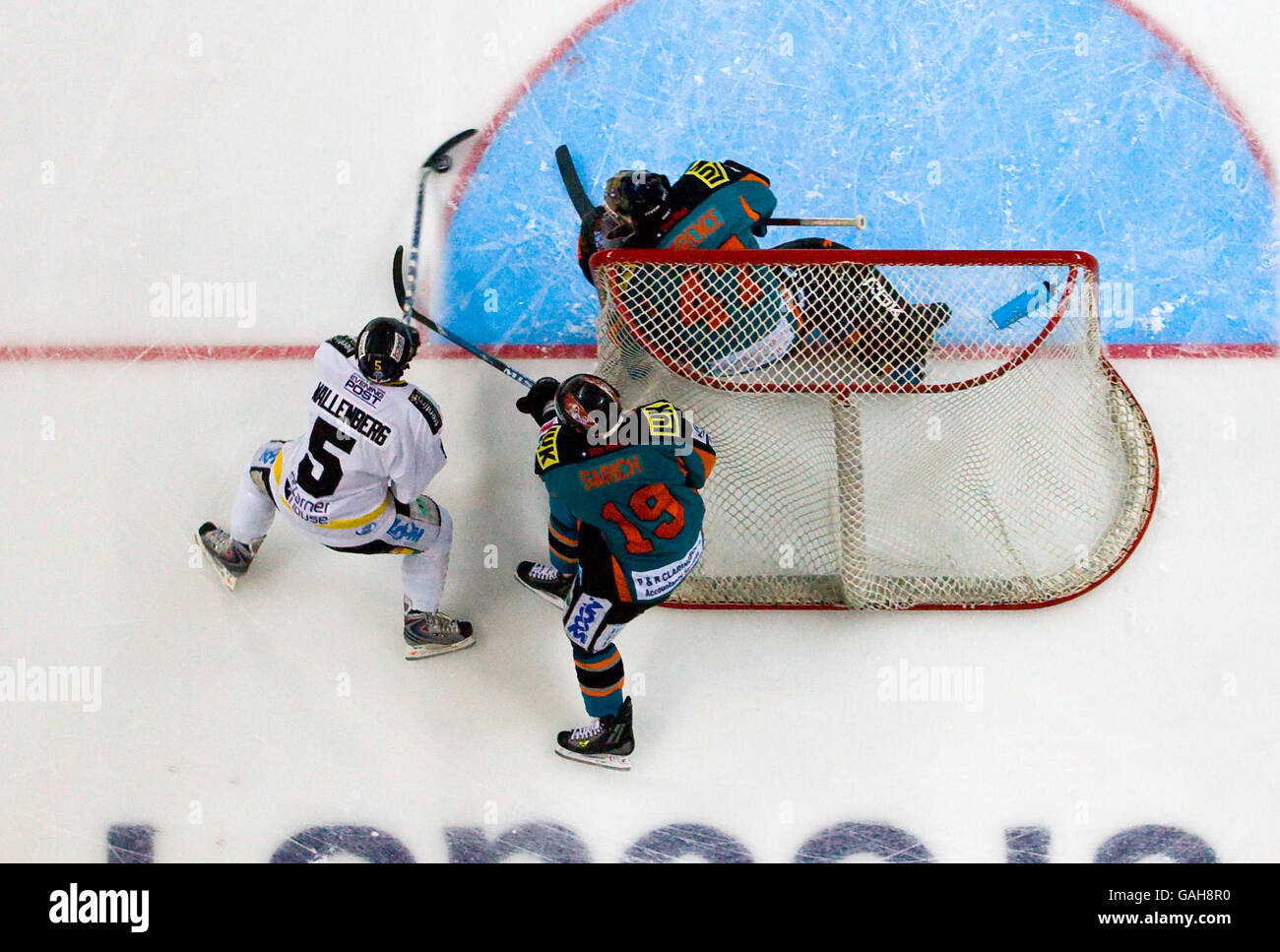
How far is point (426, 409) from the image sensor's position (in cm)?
300

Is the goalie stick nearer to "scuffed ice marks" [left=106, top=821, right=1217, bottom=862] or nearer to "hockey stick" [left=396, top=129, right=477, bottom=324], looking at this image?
"hockey stick" [left=396, top=129, right=477, bottom=324]

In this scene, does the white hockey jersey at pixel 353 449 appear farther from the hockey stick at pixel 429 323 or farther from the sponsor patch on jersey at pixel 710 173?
the sponsor patch on jersey at pixel 710 173

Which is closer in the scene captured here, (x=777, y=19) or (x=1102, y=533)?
(x=1102, y=533)

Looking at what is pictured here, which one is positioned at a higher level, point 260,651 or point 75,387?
point 75,387

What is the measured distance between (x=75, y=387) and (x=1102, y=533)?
3552 mm

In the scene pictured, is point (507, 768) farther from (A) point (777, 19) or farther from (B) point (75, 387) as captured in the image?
(A) point (777, 19)

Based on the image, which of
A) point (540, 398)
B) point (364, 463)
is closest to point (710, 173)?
point (540, 398)

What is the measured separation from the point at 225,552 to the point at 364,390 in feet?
3.11

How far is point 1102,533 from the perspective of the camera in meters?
3.42

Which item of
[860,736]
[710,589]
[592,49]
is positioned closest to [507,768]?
[710,589]

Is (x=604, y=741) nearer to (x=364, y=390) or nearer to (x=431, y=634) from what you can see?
(x=431, y=634)

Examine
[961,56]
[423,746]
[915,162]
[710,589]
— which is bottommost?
[423,746]

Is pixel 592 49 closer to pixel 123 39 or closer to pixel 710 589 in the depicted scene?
pixel 123 39

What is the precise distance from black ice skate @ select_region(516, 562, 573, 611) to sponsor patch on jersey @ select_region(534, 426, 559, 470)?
703 mm
